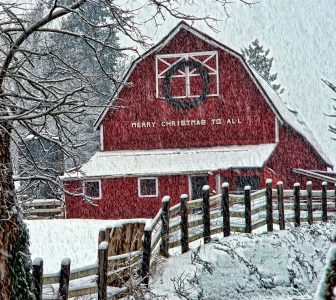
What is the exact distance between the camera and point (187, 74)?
25.4 meters

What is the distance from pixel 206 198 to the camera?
12719 millimetres

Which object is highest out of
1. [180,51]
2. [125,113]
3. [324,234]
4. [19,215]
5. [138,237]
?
[180,51]

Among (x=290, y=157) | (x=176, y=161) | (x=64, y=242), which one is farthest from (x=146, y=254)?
(x=290, y=157)

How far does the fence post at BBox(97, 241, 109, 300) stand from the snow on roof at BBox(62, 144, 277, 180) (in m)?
15.4

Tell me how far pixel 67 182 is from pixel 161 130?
15.5ft

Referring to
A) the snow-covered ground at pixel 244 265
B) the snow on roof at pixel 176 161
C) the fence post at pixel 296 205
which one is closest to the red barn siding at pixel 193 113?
the snow on roof at pixel 176 161

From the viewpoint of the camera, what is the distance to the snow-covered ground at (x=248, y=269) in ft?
35.9

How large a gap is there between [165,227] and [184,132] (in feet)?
48.6

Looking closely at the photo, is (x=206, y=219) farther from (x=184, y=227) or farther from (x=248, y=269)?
(x=248, y=269)

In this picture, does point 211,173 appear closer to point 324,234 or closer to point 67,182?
point 67,182

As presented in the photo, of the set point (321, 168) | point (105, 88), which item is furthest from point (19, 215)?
point (105, 88)

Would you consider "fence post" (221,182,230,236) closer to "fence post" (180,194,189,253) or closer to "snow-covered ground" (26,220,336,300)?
"snow-covered ground" (26,220,336,300)

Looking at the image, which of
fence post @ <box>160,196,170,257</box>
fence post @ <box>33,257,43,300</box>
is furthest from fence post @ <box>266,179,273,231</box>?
fence post @ <box>33,257,43,300</box>

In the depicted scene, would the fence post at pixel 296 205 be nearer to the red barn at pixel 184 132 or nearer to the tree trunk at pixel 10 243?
the red barn at pixel 184 132
